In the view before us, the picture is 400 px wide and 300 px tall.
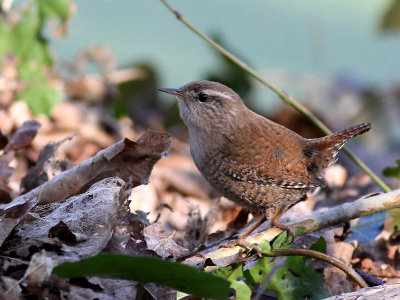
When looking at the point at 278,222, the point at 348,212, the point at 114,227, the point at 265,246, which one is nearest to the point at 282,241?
the point at 265,246

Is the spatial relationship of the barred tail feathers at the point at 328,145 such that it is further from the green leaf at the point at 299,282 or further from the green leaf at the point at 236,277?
the green leaf at the point at 236,277

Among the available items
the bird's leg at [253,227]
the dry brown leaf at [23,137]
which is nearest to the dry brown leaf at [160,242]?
the bird's leg at [253,227]

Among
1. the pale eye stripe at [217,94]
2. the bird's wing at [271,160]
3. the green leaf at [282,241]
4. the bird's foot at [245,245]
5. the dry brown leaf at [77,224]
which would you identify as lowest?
the dry brown leaf at [77,224]

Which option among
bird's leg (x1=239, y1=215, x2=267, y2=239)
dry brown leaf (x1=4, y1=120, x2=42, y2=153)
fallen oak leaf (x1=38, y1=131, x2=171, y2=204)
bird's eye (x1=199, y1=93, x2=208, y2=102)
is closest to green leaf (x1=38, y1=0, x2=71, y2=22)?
bird's eye (x1=199, y1=93, x2=208, y2=102)

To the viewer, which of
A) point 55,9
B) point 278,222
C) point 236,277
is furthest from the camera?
point 55,9

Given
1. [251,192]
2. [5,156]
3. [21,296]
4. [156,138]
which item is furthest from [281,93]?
[21,296]

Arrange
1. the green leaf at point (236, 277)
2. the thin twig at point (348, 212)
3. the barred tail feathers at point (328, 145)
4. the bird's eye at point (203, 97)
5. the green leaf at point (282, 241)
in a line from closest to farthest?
the green leaf at point (236, 277)
the green leaf at point (282, 241)
the thin twig at point (348, 212)
the barred tail feathers at point (328, 145)
the bird's eye at point (203, 97)

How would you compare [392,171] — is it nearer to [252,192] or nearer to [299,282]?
[252,192]
